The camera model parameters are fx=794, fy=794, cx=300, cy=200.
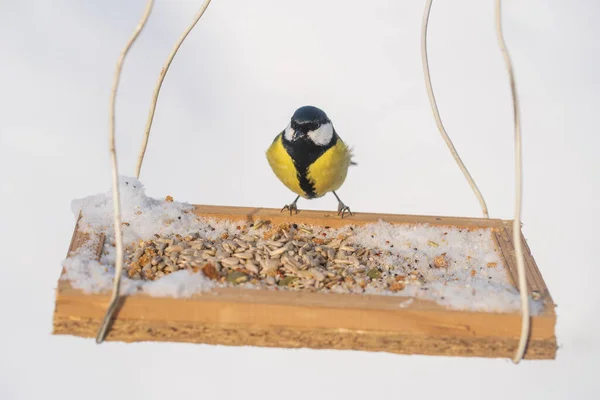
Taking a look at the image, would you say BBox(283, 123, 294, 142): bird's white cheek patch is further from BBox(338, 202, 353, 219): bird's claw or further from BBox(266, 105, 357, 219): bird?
BBox(338, 202, 353, 219): bird's claw

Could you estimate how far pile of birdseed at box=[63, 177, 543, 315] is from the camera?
95.0 inches

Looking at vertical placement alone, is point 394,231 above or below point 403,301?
above

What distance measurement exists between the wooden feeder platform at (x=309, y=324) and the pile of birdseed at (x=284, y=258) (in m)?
0.05

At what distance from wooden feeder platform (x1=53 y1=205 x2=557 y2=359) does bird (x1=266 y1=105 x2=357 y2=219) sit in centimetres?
75

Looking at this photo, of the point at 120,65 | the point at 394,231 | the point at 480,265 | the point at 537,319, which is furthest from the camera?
the point at 394,231

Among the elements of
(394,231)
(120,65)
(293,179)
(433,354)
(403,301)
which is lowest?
(433,354)

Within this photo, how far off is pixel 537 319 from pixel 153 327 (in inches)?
44.5

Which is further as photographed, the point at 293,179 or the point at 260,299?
the point at 293,179

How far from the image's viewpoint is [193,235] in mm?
2854

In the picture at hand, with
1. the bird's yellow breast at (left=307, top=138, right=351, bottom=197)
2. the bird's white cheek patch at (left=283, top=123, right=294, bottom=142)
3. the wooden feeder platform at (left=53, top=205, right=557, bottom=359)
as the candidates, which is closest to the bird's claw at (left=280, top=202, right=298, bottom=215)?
the bird's yellow breast at (left=307, top=138, right=351, bottom=197)

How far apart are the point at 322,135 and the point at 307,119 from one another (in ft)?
0.39

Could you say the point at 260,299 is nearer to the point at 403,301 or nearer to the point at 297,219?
the point at 403,301

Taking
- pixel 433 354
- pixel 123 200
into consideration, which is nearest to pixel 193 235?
pixel 123 200

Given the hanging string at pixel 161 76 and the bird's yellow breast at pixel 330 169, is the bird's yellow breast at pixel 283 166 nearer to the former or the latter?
the bird's yellow breast at pixel 330 169
